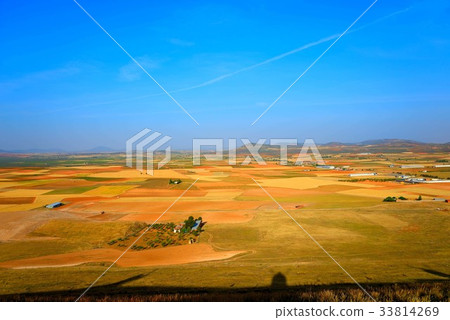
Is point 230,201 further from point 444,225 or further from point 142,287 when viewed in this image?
point 142,287

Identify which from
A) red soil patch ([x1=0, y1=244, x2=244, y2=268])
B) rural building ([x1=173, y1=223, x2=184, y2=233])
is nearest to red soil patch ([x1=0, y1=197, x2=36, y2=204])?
red soil patch ([x1=0, y1=244, x2=244, y2=268])

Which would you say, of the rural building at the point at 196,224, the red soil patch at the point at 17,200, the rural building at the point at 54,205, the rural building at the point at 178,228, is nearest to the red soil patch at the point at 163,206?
the rural building at the point at 54,205

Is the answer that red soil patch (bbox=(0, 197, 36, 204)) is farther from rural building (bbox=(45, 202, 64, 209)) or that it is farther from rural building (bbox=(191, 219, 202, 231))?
rural building (bbox=(191, 219, 202, 231))

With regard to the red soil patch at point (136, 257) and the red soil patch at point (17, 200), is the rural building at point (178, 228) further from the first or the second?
the red soil patch at point (17, 200)

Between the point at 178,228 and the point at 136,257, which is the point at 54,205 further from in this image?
the point at 136,257

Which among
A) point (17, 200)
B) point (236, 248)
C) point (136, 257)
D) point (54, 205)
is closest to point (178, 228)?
point (136, 257)
